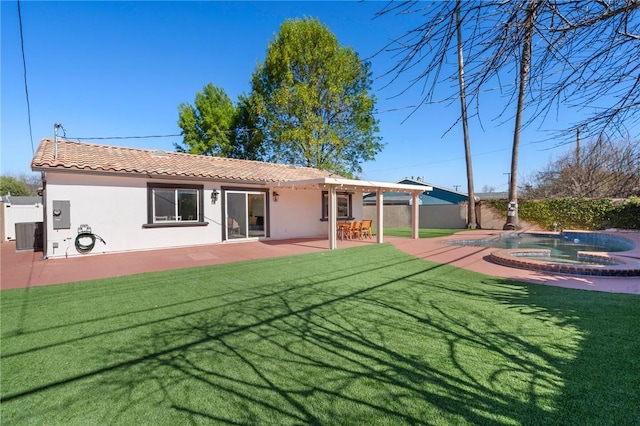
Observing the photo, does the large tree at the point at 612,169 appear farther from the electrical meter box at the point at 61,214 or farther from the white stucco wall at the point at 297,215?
the white stucco wall at the point at 297,215

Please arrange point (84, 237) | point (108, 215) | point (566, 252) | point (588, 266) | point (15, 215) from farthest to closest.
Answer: point (15, 215) < point (566, 252) < point (108, 215) < point (84, 237) < point (588, 266)

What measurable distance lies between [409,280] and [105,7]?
12984 millimetres

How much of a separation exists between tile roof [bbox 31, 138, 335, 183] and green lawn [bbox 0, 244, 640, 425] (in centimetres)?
498

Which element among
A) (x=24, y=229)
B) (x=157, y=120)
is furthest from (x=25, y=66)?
(x=157, y=120)

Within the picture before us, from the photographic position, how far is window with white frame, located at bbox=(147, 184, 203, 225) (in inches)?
444

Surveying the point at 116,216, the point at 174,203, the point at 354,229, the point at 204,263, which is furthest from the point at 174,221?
the point at 354,229

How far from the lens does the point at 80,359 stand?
11.1 ft

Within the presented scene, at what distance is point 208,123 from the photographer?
2770 cm

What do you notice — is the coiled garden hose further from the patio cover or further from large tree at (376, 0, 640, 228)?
large tree at (376, 0, 640, 228)

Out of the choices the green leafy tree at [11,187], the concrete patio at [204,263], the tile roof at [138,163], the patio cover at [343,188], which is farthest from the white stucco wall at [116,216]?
the green leafy tree at [11,187]

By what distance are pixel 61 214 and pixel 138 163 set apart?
3.00 meters

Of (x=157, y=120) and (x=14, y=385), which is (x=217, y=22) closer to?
(x=157, y=120)

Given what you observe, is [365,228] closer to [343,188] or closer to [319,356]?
[343,188]

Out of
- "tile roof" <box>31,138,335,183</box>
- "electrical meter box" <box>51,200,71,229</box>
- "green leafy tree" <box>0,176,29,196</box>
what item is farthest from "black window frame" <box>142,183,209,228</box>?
"green leafy tree" <box>0,176,29,196</box>
